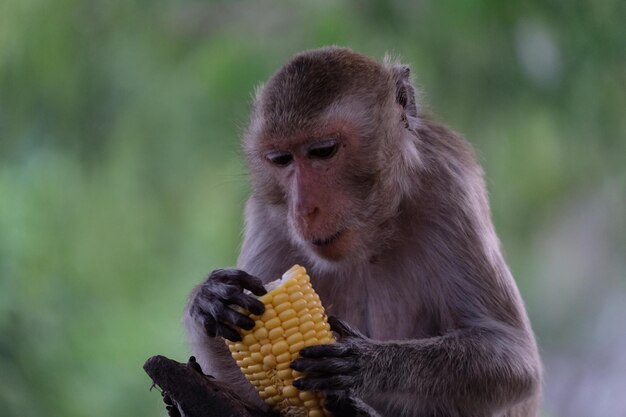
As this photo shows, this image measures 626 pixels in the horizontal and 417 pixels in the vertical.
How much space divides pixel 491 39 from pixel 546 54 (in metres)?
0.27

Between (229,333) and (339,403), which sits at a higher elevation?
(229,333)

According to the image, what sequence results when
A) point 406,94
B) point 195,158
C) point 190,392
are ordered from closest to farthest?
point 190,392, point 406,94, point 195,158

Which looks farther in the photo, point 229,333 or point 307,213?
point 307,213

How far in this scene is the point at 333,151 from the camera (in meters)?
2.69

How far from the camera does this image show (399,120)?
2906mm

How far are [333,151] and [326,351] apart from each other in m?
0.61

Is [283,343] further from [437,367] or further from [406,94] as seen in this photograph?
[406,94]

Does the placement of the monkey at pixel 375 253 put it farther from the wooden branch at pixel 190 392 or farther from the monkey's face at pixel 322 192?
the wooden branch at pixel 190 392

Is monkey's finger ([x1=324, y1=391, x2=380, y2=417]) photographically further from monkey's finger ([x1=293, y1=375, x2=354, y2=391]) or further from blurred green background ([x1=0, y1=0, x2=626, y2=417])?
blurred green background ([x1=0, y1=0, x2=626, y2=417])

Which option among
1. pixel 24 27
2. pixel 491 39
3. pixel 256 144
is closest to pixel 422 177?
pixel 256 144

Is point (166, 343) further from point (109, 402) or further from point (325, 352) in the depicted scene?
point (325, 352)

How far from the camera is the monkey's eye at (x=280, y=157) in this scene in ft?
8.98

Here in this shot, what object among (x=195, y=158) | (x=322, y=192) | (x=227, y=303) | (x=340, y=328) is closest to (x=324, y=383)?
(x=340, y=328)

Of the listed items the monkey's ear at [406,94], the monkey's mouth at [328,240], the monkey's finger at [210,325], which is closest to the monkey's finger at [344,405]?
the monkey's finger at [210,325]
